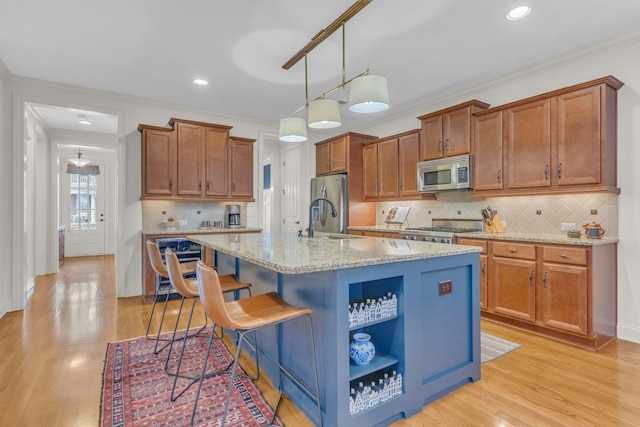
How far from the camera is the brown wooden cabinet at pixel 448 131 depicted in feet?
12.2

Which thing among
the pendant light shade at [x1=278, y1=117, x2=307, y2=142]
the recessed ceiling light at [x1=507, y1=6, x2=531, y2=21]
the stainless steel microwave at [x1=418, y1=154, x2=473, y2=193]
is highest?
the recessed ceiling light at [x1=507, y1=6, x2=531, y2=21]

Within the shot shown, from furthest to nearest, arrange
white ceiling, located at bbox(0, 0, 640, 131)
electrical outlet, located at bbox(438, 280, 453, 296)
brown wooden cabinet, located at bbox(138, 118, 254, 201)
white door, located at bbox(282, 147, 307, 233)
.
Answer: white door, located at bbox(282, 147, 307, 233) < brown wooden cabinet, located at bbox(138, 118, 254, 201) < white ceiling, located at bbox(0, 0, 640, 131) < electrical outlet, located at bbox(438, 280, 453, 296)

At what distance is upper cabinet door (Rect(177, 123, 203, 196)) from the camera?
175 inches

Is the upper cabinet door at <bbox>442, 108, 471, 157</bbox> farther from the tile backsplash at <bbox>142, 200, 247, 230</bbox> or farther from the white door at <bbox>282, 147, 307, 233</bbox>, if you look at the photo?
the tile backsplash at <bbox>142, 200, 247, 230</bbox>

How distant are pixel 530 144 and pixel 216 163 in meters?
3.83

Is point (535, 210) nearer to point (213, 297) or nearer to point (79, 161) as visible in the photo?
A: point (213, 297)

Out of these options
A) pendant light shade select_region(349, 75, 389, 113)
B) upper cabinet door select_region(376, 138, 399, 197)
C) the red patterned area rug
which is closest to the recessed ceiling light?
pendant light shade select_region(349, 75, 389, 113)

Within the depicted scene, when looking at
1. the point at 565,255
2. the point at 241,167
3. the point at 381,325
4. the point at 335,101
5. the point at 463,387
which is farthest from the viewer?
the point at 241,167

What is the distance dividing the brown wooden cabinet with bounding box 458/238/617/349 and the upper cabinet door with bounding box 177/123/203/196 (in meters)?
3.70

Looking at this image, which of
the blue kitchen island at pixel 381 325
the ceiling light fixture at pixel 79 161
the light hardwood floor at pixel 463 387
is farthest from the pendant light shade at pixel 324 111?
the ceiling light fixture at pixel 79 161

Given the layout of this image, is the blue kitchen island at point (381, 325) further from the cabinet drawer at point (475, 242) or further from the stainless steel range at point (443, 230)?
the stainless steel range at point (443, 230)

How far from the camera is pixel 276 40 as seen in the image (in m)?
2.91

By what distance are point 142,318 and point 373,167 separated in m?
3.66

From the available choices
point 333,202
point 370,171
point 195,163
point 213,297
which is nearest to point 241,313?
point 213,297
